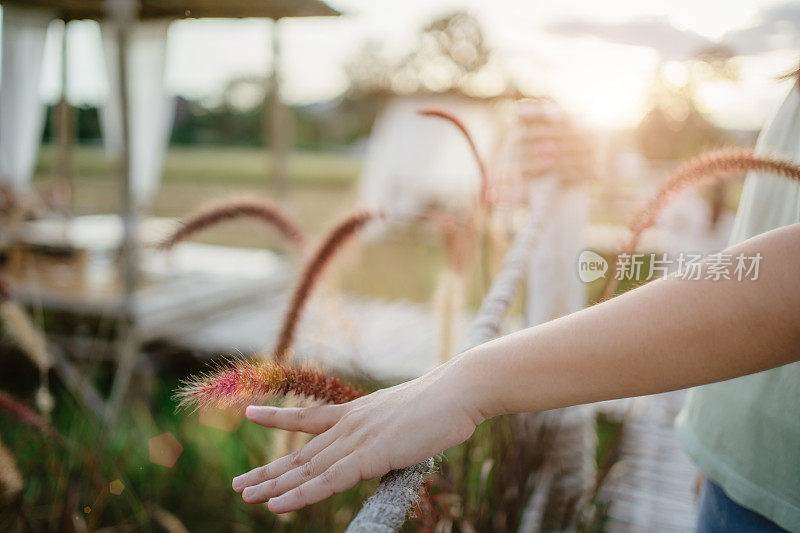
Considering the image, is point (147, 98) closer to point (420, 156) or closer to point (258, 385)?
point (420, 156)

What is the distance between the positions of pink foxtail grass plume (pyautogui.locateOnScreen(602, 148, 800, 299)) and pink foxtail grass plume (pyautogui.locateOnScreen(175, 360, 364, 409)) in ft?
1.22

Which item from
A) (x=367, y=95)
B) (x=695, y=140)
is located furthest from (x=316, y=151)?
(x=695, y=140)

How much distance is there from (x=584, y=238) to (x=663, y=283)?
4.40ft

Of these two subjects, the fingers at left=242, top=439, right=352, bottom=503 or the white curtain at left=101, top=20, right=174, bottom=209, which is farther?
the white curtain at left=101, top=20, right=174, bottom=209

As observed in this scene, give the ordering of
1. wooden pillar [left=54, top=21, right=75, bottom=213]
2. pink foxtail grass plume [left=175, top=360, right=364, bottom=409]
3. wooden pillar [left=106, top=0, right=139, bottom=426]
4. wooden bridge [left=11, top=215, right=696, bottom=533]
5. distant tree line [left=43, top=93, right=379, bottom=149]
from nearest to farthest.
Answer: pink foxtail grass plume [left=175, top=360, right=364, bottom=409]
wooden bridge [left=11, top=215, right=696, bottom=533]
wooden pillar [left=106, top=0, right=139, bottom=426]
wooden pillar [left=54, top=21, right=75, bottom=213]
distant tree line [left=43, top=93, right=379, bottom=149]

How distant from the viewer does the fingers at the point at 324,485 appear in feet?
1.66

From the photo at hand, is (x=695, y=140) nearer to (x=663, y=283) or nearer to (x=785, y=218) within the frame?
(x=785, y=218)

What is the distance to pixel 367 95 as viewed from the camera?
10164mm

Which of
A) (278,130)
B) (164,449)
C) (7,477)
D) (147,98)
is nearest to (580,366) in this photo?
(7,477)

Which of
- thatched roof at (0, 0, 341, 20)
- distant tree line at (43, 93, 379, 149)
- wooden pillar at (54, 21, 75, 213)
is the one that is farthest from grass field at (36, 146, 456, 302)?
distant tree line at (43, 93, 379, 149)

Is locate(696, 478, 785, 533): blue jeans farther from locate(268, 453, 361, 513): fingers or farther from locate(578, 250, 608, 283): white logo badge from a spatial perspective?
locate(268, 453, 361, 513): fingers

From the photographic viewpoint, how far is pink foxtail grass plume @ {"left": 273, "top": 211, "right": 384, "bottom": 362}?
102 centimetres

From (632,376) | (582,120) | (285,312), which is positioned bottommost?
(285,312)

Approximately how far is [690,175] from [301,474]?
0.68m
